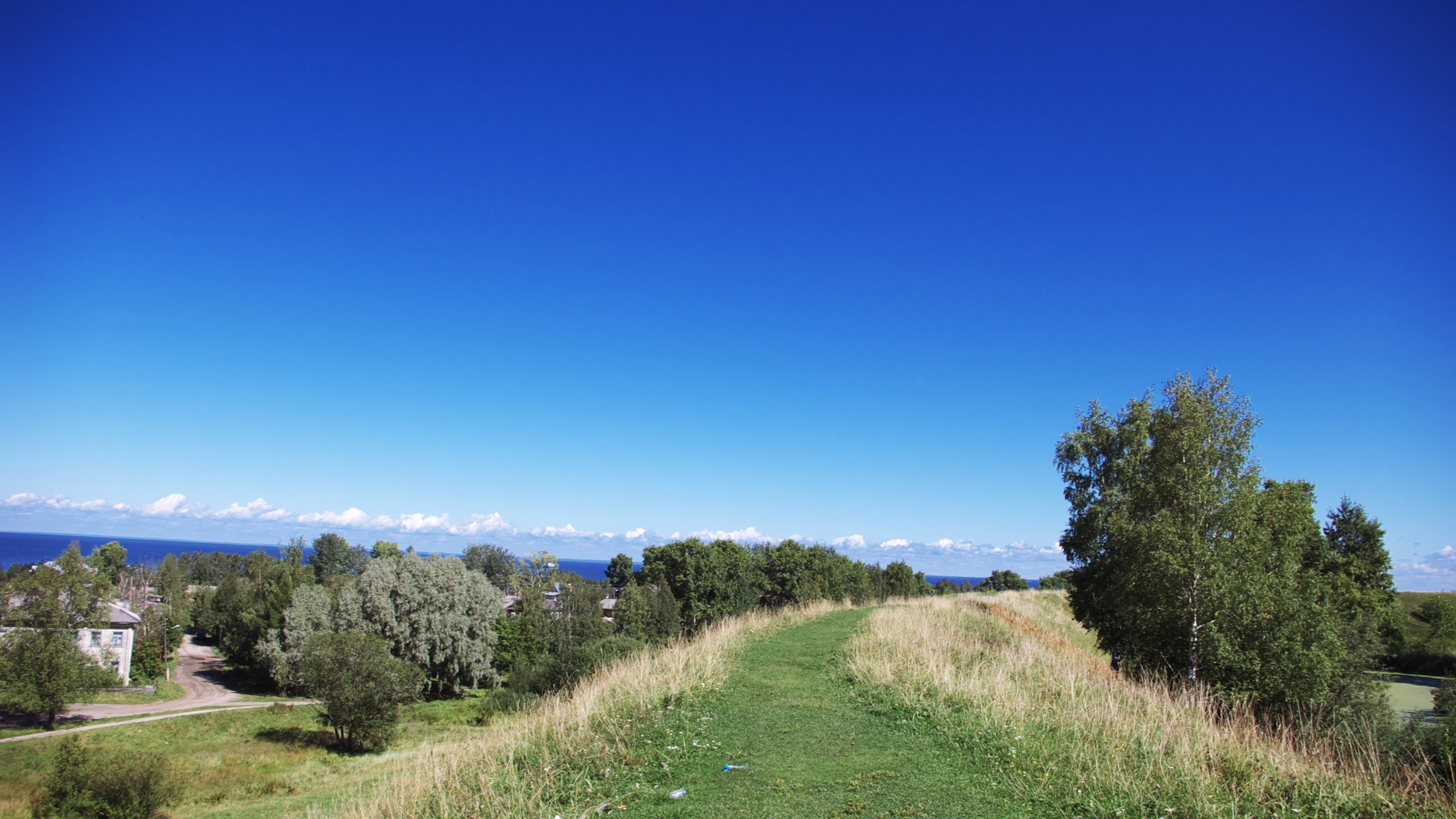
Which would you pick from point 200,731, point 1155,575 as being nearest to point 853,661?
point 1155,575

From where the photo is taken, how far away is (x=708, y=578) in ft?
240

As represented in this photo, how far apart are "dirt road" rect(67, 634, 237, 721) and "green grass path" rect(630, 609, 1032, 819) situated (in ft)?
192

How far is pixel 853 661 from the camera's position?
1399cm

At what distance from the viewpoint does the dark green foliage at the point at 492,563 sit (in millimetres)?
142625

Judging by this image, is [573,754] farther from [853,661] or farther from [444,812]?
[853,661]

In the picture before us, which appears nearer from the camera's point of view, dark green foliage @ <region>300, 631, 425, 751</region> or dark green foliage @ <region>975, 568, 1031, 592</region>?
dark green foliage @ <region>300, 631, 425, 751</region>

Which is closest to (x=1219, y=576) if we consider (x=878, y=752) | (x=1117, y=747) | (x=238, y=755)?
(x=1117, y=747)

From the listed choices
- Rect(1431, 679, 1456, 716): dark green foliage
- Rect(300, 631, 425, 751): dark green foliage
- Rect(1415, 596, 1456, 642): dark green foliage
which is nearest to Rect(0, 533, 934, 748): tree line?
Rect(300, 631, 425, 751): dark green foliage

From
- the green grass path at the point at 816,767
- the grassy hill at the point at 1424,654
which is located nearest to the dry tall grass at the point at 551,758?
the green grass path at the point at 816,767

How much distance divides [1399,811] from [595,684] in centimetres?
1129

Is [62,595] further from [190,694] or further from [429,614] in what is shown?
[429,614]

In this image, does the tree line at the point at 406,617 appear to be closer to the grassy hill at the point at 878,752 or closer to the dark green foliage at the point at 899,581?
the dark green foliage at the point at 899,581

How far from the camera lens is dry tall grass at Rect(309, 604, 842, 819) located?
7.88 m

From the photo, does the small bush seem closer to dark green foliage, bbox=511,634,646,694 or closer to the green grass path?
dark green foliage, bbox=511,634,646,694
